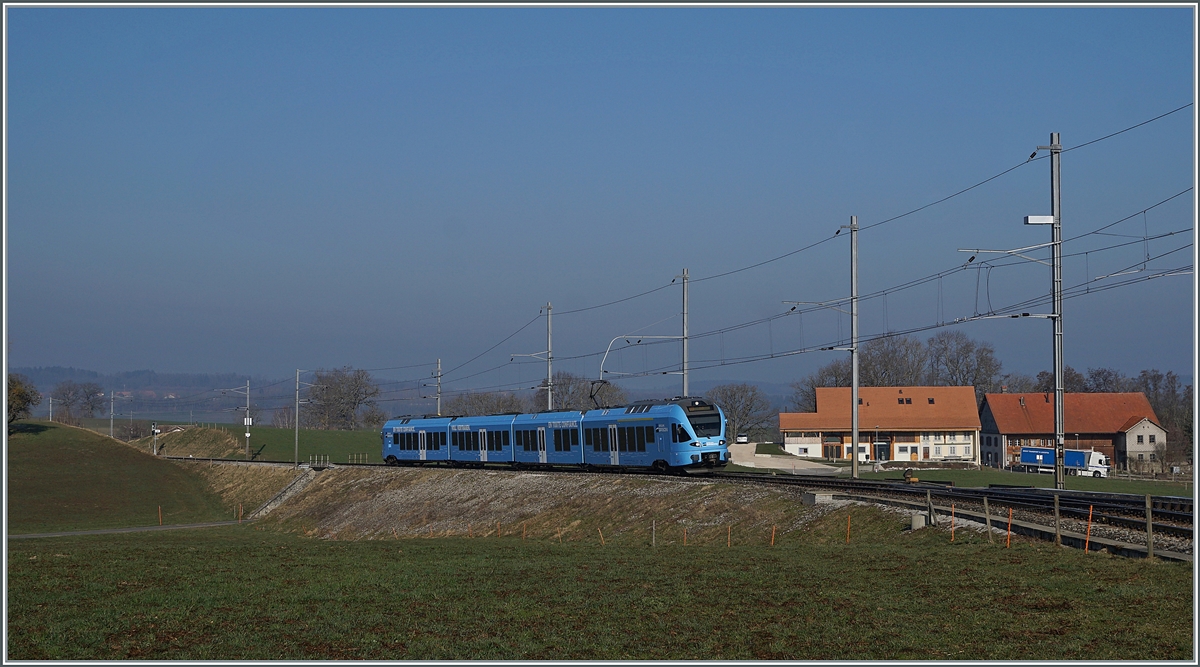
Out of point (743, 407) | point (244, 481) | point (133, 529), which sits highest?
point (743, 407)

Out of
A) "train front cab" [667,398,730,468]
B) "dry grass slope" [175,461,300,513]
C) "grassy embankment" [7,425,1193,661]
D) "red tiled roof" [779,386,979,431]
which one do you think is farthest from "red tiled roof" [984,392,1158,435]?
"grassy embankment" [7,425,1193,661]

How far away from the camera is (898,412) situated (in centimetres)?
11700

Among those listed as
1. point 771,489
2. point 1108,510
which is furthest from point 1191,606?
point 771,489

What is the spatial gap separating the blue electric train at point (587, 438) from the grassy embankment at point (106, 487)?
688 inches

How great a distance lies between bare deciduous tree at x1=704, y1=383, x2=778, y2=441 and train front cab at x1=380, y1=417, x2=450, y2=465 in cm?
8318

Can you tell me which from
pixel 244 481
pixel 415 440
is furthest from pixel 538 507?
pixel 244 481

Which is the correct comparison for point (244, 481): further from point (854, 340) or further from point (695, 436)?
point (854, 340)

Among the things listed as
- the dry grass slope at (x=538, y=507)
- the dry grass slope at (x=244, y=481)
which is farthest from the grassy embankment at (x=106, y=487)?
the dry grass slope at (x=538, y=507)

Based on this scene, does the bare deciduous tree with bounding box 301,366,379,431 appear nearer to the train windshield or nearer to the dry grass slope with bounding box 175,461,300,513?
the dry grass slope with bounding box 175,461,300,513

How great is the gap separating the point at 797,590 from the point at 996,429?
108 metres

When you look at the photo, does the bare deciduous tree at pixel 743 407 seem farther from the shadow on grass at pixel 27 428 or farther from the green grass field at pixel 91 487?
the shadow on grass at pixel 27 428

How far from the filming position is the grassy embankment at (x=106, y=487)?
68.9m

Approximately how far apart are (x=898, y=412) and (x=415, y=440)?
64.6m

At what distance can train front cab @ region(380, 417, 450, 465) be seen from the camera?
226 feet
